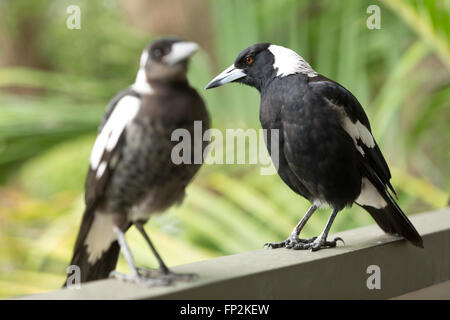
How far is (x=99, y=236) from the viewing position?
31.3 inches

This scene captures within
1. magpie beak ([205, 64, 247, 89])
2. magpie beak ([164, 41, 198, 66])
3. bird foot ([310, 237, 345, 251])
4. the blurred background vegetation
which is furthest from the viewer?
the blurred background vegetation

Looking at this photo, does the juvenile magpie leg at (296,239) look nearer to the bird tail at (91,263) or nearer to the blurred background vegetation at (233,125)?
the blurred background vegetation at (233,125)

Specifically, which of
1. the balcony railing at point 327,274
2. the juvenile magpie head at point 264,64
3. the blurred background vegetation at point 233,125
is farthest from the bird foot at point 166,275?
the blurred background vegetation at point 233,125

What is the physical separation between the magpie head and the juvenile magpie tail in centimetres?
55

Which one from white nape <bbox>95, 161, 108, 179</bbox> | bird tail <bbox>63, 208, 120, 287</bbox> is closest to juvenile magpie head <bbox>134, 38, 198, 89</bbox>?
white nape <bbox>95, 161, 108, 179</bbox>

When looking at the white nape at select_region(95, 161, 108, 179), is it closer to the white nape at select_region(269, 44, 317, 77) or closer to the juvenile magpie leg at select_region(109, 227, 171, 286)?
the juvenile magpie leg at select_region(109, 227, 171, 286)

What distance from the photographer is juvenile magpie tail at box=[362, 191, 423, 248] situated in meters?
1.11

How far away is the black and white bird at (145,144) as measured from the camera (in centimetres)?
70

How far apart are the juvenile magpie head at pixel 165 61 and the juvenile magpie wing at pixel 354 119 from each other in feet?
1.18

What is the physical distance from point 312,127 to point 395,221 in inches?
11.1

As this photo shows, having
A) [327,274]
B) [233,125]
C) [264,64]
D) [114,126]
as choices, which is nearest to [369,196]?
[327,274]

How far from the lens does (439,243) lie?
124cm

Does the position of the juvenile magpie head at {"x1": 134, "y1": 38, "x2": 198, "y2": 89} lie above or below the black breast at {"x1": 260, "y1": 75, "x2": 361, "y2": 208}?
above
